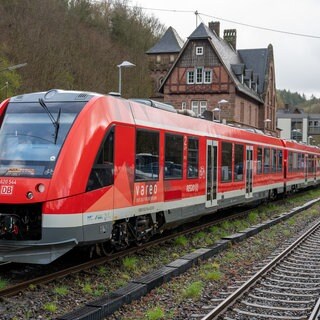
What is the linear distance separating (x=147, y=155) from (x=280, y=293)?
364cm

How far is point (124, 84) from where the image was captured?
55.6m

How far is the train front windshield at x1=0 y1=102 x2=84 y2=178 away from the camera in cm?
826

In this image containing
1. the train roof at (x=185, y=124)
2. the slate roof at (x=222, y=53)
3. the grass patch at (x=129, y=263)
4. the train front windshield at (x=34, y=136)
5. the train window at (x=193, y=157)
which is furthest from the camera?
the slate roof at (x=222, y=53)

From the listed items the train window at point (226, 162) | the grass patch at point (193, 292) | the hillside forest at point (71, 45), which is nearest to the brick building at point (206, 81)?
the hillside forest at point (71, 45)

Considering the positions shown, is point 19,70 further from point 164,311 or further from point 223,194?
point 164,311

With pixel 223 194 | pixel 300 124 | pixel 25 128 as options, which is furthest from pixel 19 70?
pixel 300 124

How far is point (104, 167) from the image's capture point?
876cm

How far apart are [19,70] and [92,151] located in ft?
103

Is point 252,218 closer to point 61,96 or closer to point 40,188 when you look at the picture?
point 61,96

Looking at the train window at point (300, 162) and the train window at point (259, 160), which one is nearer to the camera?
the train window at point (259, 160)

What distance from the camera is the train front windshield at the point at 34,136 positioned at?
325 inches

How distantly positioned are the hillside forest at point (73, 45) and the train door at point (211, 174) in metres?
18.4

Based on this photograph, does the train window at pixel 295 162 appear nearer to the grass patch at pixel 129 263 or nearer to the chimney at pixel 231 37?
the grass patch at pixel 129 263

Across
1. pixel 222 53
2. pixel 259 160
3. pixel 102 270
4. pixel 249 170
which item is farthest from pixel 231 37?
pixel 102 270
